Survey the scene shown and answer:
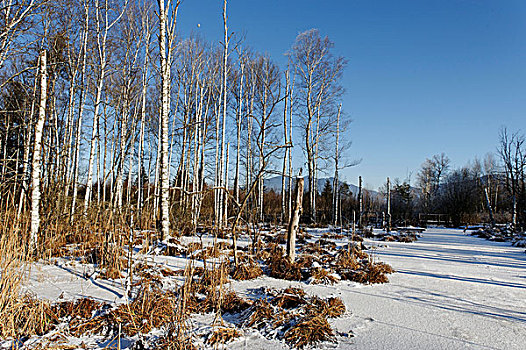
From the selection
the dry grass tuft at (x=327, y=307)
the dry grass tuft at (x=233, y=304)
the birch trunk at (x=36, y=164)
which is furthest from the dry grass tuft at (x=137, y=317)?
the birch trunk at (x=36, y=164)

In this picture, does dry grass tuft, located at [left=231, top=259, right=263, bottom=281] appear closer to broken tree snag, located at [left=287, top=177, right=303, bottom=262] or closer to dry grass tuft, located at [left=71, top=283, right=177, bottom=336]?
broken tree snag, located at [left=287, top=177, right=303, bottom=262]

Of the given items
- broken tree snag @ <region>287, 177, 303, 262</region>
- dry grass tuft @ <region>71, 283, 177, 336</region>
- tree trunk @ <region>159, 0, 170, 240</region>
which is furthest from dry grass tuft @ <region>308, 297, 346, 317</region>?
tree trunk @ <region>159, 0, 170, 240</region>

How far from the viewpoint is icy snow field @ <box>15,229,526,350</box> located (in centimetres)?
263

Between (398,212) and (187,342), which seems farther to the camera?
(398,212)

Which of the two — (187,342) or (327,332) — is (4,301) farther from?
(327,332)

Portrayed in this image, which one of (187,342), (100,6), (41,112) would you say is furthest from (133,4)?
(187,342)

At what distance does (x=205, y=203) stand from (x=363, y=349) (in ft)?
54.5

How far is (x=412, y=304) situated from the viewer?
A: 12.1 feet

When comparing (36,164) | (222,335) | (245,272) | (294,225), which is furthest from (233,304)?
(36,164)

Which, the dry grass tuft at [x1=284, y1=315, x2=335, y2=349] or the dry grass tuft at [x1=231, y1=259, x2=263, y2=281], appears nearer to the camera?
the dry grass tuft at [x1=284, y1=315, x2=335, y2=349]

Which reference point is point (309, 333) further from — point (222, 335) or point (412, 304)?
point (412, 304)

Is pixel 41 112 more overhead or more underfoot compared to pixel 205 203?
more overhead

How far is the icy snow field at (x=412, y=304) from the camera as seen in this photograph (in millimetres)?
2635

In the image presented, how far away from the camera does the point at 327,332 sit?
2754mm
